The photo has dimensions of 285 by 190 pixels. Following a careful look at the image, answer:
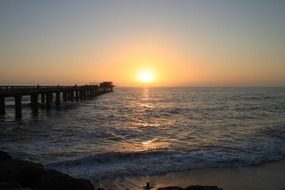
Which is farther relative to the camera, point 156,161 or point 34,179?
point 156,161

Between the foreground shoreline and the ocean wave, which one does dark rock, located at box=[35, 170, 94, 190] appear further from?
the ocean wave

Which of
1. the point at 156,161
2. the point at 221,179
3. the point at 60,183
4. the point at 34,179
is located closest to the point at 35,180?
the point at 34,179

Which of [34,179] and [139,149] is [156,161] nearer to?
[139,149]

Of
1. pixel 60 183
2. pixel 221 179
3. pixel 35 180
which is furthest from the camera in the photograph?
pixel 221 179

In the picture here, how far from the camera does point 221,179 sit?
12.8 metres

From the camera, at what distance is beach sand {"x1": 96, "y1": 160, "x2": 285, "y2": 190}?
11867mm

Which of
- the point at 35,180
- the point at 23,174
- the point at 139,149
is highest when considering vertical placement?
the point at 23,174

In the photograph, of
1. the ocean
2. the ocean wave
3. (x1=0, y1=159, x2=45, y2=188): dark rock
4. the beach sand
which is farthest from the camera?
the ocean

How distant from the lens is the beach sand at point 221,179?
38.9ft

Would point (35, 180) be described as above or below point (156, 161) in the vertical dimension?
above

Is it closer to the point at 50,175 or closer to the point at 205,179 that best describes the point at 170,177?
the point at 205,179

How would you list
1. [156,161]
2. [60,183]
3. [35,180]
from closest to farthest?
[60,183] → [35,180] → [156,161]

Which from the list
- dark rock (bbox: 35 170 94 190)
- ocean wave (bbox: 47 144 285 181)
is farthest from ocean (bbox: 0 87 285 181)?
dark rock (bbox: 35 170 94 190)

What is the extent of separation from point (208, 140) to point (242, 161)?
18.5 feet
